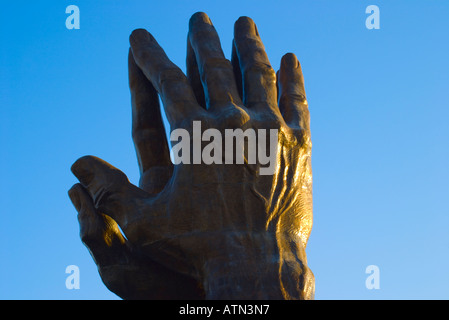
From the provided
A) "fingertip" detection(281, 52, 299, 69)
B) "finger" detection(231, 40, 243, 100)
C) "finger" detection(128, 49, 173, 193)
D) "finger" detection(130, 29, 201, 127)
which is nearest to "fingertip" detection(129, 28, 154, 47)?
"finger" detection(130, 29, 201, 127)

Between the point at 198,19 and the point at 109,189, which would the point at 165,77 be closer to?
the point at 198,19

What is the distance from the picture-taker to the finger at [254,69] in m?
7.97

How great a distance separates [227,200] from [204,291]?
0.94 metres

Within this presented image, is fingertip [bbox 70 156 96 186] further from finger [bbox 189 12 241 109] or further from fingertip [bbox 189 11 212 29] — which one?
fingertip [bbox 189 11 212 29]

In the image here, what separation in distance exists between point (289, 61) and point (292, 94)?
22.4 inches

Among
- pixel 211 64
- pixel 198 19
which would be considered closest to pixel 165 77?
pixel 211 64

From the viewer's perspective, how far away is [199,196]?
23.6ft

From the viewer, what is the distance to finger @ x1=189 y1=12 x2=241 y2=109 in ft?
25.6

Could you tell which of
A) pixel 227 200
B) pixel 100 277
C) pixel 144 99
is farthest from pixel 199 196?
pixel 144 99

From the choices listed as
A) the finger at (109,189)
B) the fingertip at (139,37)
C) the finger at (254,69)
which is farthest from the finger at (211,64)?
the finger at (109,189)

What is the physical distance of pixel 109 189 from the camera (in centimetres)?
746

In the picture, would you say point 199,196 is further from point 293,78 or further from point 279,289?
point 293,78
